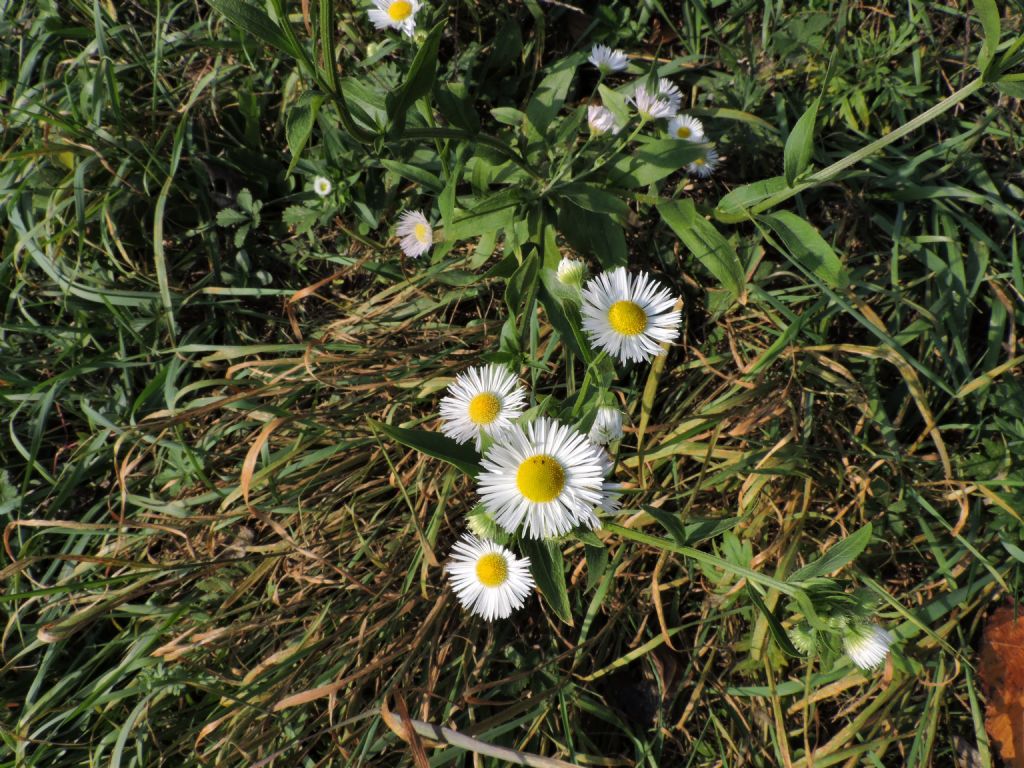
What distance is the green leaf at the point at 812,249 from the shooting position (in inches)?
58.1

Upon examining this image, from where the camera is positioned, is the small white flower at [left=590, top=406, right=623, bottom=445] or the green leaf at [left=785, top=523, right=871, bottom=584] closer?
the green leaf at [left=785, top=523, right=871, bottom=584]

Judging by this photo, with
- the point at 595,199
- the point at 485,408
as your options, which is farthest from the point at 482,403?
the point at 595,199

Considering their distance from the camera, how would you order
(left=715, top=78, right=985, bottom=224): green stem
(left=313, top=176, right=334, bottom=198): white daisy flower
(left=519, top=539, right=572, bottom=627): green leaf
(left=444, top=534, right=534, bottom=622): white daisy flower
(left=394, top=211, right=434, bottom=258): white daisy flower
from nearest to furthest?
(left=715, top=78, right=985, bottom=224): green stem, (left=519, top=539, right=572, bottom=627): green leaf, (left=444, top=534, right=534, bottom=622): white daisy flower, (left=394, top=211, right=434, bottom=258): white daisy flower, (left=313, top=176, right=334, bottom=198): white daisy flower

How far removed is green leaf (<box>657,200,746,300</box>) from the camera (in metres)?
1.58

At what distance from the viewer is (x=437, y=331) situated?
2.15 m

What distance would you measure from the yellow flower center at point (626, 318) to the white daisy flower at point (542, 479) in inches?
12.9

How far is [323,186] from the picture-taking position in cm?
219

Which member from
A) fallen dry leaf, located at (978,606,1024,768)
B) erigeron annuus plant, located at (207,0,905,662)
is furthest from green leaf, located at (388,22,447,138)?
fallen dry leaf, located at (978,606,1024,768)

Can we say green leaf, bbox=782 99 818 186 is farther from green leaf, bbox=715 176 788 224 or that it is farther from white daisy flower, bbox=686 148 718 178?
white daisy flower, bbox=686 148 718 178

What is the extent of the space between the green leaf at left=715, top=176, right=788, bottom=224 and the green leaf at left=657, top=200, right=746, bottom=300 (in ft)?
0.21

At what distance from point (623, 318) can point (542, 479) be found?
0.45 m

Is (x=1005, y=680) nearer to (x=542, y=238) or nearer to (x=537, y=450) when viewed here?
(x=537, y=450)

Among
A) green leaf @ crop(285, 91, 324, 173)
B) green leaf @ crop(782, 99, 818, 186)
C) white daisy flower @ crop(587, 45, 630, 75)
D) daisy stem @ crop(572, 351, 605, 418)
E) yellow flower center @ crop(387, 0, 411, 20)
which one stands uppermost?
white daisy flower @ crop(587, 45, 630, 75)

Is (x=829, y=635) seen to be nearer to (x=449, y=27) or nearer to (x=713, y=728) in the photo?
(x=713, y=728)
